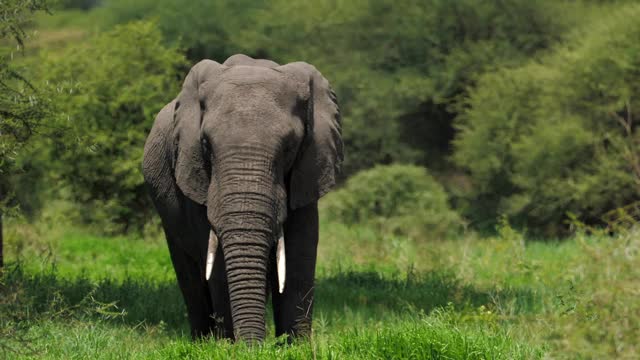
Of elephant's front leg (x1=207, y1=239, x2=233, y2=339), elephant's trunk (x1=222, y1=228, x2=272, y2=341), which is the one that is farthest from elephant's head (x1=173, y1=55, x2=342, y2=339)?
elephant's front leg (x1=207, y1=239, x2=233, y2=339)

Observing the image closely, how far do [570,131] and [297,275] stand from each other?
18.7 metres

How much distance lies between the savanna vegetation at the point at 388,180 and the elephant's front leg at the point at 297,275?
349 millimetres

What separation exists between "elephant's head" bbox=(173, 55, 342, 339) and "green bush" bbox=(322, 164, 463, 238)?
16.5m

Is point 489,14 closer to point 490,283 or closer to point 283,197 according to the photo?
point 490,283

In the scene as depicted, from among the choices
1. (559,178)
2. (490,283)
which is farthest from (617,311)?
(559,178)

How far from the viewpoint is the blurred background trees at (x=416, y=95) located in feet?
64.3

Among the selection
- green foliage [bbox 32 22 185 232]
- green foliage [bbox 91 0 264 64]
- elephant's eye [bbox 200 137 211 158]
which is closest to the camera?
elephant's eye [bbox 200 137 211 158]

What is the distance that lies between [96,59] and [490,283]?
10.9m

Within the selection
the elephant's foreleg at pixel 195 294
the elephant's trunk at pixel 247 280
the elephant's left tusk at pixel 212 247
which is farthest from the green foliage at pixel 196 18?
the elephant's trunk at pixel 247 280

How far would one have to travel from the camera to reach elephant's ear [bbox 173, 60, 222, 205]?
300 inches

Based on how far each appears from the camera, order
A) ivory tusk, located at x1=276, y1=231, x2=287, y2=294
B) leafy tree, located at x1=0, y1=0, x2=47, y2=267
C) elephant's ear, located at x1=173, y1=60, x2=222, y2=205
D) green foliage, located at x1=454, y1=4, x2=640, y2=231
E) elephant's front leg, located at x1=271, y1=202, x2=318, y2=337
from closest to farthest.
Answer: ivory tusk, located at x1=276, y1=231, x2=287, y2=294
elephant's ear, located at x1=173, y1=60, x2=222, y2=205
elephant's front leg, located at x1=271, y1=202, x2=318, y2=337
leafy tree, located at x1=0, y1=0, x2=47, y2=267
green foliage, located at x1=454, y1=4, x2=640, y2=231

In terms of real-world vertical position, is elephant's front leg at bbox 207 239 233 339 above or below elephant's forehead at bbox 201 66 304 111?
below

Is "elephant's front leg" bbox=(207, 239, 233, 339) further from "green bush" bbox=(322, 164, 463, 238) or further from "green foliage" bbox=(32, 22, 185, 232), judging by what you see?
"green bush" bbox=(322, 164, 463, 238)

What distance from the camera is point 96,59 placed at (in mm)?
20656
